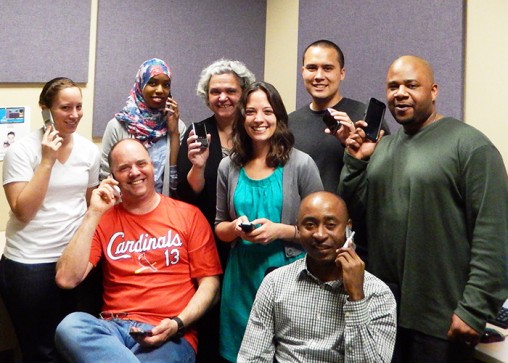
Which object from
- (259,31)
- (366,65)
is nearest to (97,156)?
(366,65)

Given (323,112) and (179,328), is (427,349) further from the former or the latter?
(323,112)

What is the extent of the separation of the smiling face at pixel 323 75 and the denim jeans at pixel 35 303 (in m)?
1.21

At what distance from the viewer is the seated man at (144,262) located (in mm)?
1690

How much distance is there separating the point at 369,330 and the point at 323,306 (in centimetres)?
15

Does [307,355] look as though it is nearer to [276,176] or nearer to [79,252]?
[276,176]

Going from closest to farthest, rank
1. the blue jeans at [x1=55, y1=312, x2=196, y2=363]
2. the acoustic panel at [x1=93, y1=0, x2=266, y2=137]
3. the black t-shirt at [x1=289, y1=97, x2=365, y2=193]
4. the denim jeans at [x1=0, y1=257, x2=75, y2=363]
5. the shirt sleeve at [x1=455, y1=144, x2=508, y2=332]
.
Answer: the shirt sleeve at [x1=455, y1=144, x2=508, y2=332]
the blue jeans at [x1=55, y1=312, x2=196, y2=363]
the denim jeans at [x1=0, y1=257, x2=75, y2=363]
the black t-shirt at [x1=289, y1=97, x2=365, y2=193]
the acoustic panel at [x1=93, y1=0, x2=266, y2=137]

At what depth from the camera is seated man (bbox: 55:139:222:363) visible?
5.55 feet

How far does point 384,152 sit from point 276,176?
381 millimetres

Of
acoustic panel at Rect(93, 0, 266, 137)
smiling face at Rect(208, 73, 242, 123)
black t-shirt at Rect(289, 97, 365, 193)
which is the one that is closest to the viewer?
black t-shirt at Rect(289, 97, 365, 193)

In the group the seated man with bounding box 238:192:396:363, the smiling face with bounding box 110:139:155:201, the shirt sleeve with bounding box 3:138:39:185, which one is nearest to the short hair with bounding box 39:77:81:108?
the shirt sleeve with bounding box 3:138:39:185

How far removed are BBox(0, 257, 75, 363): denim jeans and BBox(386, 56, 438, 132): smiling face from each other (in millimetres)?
1318

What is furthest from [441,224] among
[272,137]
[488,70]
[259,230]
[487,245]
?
[488,70]

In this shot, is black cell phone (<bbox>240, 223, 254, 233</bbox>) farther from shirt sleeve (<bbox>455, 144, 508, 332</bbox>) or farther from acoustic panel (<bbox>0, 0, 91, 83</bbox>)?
acoustic panel (<bbox>0, 0, 91, 83</bbox>)

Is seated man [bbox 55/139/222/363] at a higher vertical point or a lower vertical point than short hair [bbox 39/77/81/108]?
lower
